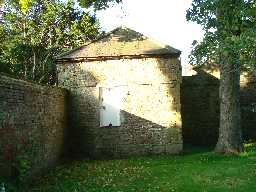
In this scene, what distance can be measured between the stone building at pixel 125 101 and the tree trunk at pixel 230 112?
2614 millimetres

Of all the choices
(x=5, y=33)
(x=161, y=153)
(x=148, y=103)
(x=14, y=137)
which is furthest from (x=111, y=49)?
(x=5, y=33)

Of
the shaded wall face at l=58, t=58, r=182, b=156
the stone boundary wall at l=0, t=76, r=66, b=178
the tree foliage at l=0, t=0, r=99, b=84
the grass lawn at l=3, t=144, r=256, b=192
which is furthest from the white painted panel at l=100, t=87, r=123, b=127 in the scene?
the tree foliage at l=0, t=0, r=99, b=84

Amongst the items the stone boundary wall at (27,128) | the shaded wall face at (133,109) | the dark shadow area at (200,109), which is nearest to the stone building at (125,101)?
the shaded wall face at (133,109)

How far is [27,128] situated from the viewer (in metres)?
13.0

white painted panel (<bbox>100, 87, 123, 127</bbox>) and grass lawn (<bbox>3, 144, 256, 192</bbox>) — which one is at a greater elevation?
white painted panel (<bbox>100, 87, 123, 127</bbox>)

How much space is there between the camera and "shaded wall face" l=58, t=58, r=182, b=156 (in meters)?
20.6

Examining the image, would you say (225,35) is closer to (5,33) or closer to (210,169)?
(210,169)

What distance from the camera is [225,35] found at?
48.0ft

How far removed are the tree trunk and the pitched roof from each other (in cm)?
318

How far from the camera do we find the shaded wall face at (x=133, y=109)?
20641 mm

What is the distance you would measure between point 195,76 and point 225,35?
10771 millimetres

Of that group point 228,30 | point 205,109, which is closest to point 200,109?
point 205,109

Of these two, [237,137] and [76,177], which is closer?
[76,177]

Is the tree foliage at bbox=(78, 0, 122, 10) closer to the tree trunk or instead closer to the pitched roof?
the pitched roof
